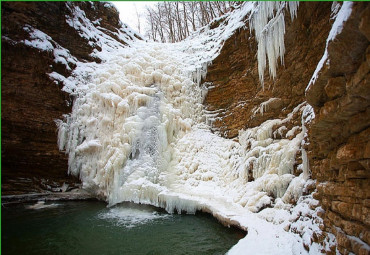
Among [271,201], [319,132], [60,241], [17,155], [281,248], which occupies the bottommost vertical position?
[60,241]

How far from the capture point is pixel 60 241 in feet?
16.0

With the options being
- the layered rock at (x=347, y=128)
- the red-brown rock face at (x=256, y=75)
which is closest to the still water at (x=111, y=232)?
the layered rock at (x=347, y=128)

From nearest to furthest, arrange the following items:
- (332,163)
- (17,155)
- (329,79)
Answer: (329,79) < (332,163) < (17,155)

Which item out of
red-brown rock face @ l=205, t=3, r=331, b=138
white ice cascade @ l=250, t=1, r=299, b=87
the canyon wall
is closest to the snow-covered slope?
red-brown rock face @ l=205, t=3, r=331, b=138

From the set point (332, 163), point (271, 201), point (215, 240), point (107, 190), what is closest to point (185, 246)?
point (215, 240)

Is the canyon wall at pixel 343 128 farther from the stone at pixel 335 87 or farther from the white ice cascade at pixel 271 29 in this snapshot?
the white ice cascade at pixel 271 29

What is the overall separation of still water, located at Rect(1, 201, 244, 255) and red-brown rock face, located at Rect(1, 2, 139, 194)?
1394 mm

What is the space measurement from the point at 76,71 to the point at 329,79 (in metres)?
10.4

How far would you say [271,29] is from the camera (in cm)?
712

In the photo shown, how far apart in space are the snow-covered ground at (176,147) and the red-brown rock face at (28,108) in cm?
44

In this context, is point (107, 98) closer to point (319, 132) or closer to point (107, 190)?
point (107, 190)

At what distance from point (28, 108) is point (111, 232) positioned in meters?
6.14

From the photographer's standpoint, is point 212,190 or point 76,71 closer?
point 212,190

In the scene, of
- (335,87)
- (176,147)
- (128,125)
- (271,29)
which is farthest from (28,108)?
(335,87)
